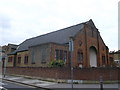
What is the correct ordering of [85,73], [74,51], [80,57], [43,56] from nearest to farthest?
[85,73] → [43,56] → [74,51] → [80,57]

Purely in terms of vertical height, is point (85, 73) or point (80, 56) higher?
point (80, 56)

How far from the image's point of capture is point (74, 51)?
30703mm

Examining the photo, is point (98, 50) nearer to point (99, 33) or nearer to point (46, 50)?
point (99, 33)

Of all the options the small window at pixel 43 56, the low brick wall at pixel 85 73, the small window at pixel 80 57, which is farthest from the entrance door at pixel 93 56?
the low brick wall at pixel 85 73

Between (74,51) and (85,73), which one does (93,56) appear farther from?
(85,73)

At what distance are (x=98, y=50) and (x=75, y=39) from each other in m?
9.79

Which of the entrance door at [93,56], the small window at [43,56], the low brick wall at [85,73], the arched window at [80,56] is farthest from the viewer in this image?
the entrance door at [93,56]

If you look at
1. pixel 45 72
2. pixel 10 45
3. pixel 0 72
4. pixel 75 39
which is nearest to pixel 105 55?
pixel 75 39

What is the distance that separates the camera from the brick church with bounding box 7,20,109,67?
28172 millimetres

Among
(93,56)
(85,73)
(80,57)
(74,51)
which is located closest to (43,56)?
(74,51)

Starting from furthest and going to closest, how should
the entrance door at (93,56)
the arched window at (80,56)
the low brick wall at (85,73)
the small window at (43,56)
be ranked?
the entrance door at (93,56)
the arched window at (80,56)
the small window at (43,56)
the low brick wall at (85,73)

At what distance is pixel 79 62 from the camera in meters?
Answer: 31.8

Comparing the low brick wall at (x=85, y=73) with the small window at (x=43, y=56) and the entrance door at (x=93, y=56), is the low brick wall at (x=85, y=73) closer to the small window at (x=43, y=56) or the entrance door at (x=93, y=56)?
the small window at (x=43, y=56)

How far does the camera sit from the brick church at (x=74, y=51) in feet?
92.4
